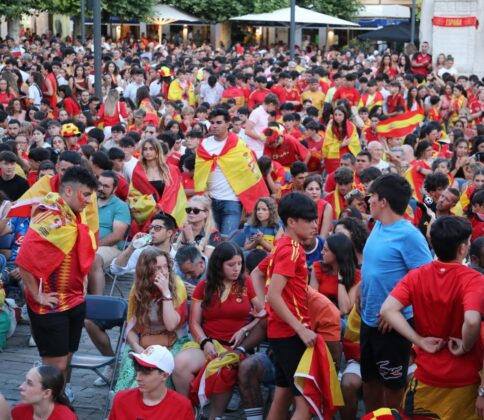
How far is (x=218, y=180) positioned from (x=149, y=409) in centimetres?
571

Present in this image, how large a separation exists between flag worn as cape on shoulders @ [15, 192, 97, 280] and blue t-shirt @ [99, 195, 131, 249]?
3407 mm

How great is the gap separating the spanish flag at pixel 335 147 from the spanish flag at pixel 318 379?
8030 mm

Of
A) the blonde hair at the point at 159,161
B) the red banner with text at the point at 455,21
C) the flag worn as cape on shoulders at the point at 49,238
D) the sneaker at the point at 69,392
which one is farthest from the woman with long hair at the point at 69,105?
the red banner with text at the point at 455,21

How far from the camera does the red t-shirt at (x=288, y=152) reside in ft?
45.4

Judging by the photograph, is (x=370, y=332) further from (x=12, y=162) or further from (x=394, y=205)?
(x=12, y=162)

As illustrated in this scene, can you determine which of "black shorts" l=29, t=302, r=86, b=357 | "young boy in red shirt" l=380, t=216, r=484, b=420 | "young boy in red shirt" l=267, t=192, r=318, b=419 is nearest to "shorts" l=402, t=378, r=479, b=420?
"young boy in red shirt" l=380, t=216, r=484, b=420

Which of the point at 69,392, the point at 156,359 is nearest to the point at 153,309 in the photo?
the point at 69,392

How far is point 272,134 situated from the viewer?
1395cm

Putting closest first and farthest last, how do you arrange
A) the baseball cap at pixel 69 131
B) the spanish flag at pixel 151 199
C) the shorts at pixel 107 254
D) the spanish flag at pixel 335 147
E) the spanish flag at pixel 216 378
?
the spanish flag at pixel 216 378 < the shorts at pixel 107 254 < the spanish flag at pixel 151 199 < the baseball cap at pixel 69 131 < the spanish flag at pixel 335 147

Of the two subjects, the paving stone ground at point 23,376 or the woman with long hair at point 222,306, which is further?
the paving stone ground at point 23,376

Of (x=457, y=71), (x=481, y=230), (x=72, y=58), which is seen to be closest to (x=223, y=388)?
(x=481, y=230)

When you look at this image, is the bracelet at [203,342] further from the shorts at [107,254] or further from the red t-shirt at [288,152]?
the red t-shirt at [288,152]

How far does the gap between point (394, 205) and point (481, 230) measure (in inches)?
130

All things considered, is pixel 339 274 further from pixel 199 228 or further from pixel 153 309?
pixel 199 228
